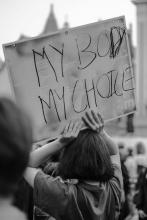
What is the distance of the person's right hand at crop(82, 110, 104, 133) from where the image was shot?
2020mm

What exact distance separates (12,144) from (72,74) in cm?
123

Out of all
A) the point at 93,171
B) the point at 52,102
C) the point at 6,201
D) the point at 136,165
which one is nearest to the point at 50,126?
the point at 52,102

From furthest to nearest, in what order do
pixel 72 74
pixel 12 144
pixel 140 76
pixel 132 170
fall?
pixel 140 76 < pixel 132 170 < pixel 72 74 < pixel 12 144

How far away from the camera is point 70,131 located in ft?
6.80

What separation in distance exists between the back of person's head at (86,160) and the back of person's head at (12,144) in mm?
910

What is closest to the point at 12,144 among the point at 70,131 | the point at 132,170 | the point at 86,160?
the point at 86,160

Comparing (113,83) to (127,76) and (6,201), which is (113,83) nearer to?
(127,76)

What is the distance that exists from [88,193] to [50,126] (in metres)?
0.39

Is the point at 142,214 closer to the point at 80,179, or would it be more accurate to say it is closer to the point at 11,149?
the point at 80,179

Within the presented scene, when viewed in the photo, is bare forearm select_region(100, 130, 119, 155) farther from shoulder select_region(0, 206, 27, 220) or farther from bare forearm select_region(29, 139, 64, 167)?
shoulder select_region(0, 206, 27, 220)

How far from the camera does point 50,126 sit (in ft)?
7.03

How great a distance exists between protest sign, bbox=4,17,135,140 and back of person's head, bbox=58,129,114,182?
182 mm

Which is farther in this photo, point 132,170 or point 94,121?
point 132,170

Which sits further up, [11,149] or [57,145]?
[11,149]
